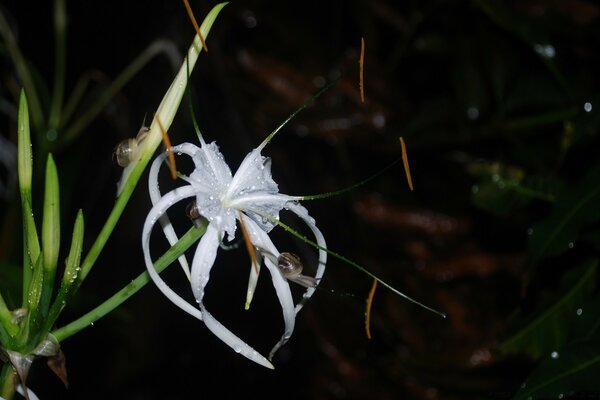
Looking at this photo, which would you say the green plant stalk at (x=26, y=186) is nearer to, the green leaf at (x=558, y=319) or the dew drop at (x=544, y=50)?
the green leaf at (x=558, y=319)

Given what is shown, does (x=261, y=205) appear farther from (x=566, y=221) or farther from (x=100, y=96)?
(x=100, y=96)

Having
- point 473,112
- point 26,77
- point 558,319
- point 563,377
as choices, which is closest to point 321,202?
point 473,112

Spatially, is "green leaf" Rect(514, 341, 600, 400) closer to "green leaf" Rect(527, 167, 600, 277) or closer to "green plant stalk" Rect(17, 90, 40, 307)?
"green leaf" Rect(527, 167, 600, 277)

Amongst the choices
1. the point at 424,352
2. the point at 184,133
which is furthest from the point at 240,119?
the point at 424,352

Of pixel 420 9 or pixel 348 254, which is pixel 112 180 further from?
pixel 420 9

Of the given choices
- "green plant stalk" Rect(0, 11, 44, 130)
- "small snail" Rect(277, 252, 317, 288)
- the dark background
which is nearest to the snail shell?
"small snail" Rect(277, 252, 317, 288)

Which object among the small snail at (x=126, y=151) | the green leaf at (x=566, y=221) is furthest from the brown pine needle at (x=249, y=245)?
the green leaf at (x=566, y=221)
